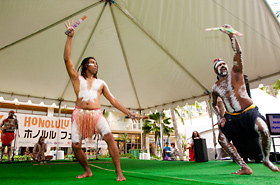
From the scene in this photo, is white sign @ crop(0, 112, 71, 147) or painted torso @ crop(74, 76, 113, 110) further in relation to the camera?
white sign @ crop(0, 112, 71, 147)

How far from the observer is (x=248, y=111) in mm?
2314

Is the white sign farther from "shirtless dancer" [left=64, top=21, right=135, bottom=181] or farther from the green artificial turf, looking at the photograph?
"shirtless dancer" [left=64, top=21, right=135, bottom=181]

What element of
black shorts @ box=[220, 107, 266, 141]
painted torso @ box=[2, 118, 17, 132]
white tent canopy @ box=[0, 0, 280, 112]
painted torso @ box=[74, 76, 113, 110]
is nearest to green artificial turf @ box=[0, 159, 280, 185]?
black shorts @ box=[220, 107, 266, 141]

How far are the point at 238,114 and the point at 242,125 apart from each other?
0.14 m

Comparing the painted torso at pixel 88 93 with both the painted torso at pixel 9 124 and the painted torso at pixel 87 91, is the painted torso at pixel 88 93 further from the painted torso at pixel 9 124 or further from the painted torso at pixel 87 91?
the painted torso at pixel 9 124

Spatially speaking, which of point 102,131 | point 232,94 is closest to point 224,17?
point 232,94

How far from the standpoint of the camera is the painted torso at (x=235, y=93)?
2396 millimetres

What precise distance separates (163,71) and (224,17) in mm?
2854

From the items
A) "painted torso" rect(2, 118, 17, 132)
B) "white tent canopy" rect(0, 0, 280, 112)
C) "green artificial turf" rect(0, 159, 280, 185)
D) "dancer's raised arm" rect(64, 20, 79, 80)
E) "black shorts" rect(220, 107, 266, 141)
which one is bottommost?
"green artificial turf" rect(0, 159, 280, 185)

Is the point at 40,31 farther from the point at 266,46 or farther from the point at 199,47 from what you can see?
the point at 266,46

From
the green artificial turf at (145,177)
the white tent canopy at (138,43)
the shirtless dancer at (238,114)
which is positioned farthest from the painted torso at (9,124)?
the shirtless dancer at (238,114)

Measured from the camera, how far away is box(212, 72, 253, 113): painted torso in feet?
7.86

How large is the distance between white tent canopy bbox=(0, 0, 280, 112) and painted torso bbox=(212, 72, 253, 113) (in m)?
2.15

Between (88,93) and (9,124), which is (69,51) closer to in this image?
(88,93)
